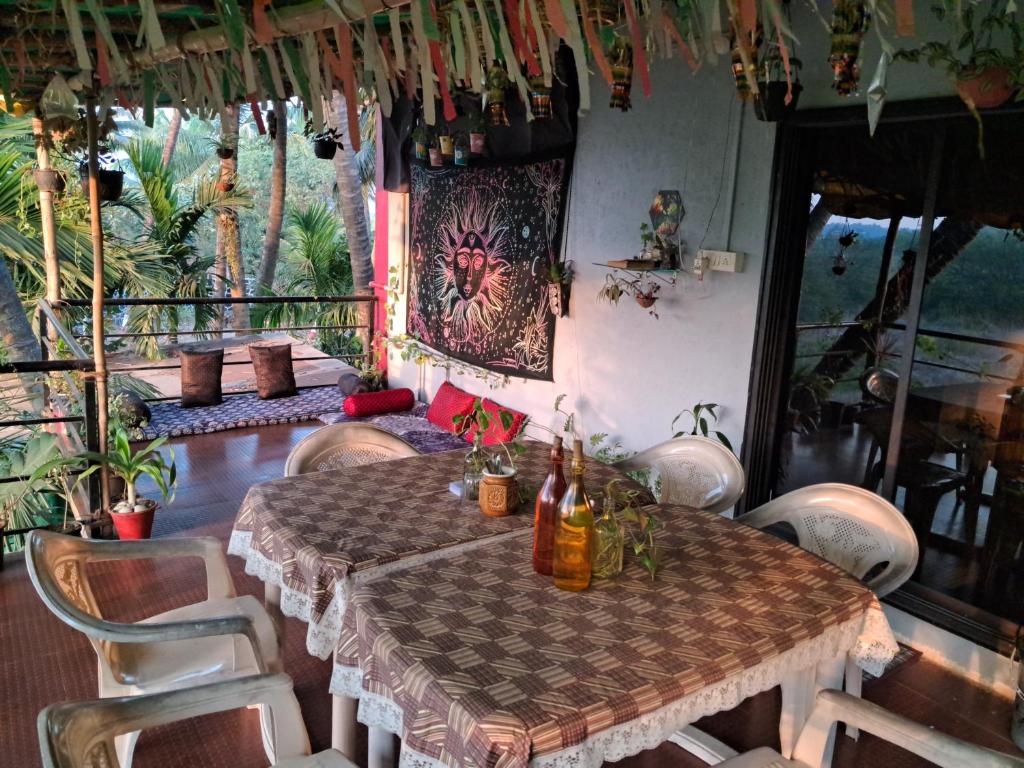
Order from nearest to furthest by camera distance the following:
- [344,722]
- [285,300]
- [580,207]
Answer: [344,722] < [580,207] < [285,300]

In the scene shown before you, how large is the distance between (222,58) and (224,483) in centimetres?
314

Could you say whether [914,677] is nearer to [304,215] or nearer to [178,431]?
[178,431]

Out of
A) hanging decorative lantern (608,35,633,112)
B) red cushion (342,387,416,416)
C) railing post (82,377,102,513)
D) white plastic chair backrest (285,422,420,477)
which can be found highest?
hanging decorative lantern (608,35,633,112)

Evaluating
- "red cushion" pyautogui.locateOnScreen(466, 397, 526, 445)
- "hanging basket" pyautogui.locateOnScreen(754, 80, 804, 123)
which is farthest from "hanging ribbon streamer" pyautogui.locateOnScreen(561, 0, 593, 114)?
"red cushion" pyautogui.locateOnScreen(466, 397, 526, 445)

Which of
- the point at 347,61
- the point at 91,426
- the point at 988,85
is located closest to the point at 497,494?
the point at 347,61

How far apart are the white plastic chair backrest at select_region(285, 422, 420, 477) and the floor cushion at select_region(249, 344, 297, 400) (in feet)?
12.8

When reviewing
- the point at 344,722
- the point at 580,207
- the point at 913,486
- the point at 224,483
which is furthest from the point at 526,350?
the point at 344,722

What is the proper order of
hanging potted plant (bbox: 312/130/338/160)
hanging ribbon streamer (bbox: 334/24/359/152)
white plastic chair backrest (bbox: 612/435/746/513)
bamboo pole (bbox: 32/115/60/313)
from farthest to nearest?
hanging potted plant (bbox: 312/130/338/160) → bamboo pole (bbox: 32/115/60/313) → white plastic chair backrest (bbox: 612/435/746/513) → hanging ribbon streamer (bbox: 334/24/359/152)

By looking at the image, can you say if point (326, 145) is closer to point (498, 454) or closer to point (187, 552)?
point (498, 454)

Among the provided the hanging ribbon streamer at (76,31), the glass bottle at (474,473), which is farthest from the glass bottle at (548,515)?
the hanging ribbon streamer at (76,31)

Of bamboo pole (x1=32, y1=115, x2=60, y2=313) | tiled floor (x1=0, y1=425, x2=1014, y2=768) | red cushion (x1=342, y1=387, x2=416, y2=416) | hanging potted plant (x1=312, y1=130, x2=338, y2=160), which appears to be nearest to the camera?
tiled floor (x1=0, y1=425, x2=1014, y2=768)

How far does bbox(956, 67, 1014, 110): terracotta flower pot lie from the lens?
256 cm

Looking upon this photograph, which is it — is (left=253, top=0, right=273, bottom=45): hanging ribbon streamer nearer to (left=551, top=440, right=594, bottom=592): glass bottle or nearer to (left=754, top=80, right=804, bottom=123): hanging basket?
(left=551, top=440, right=594, bottom=592): glass bottle

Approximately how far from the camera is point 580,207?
4688 millimetres
